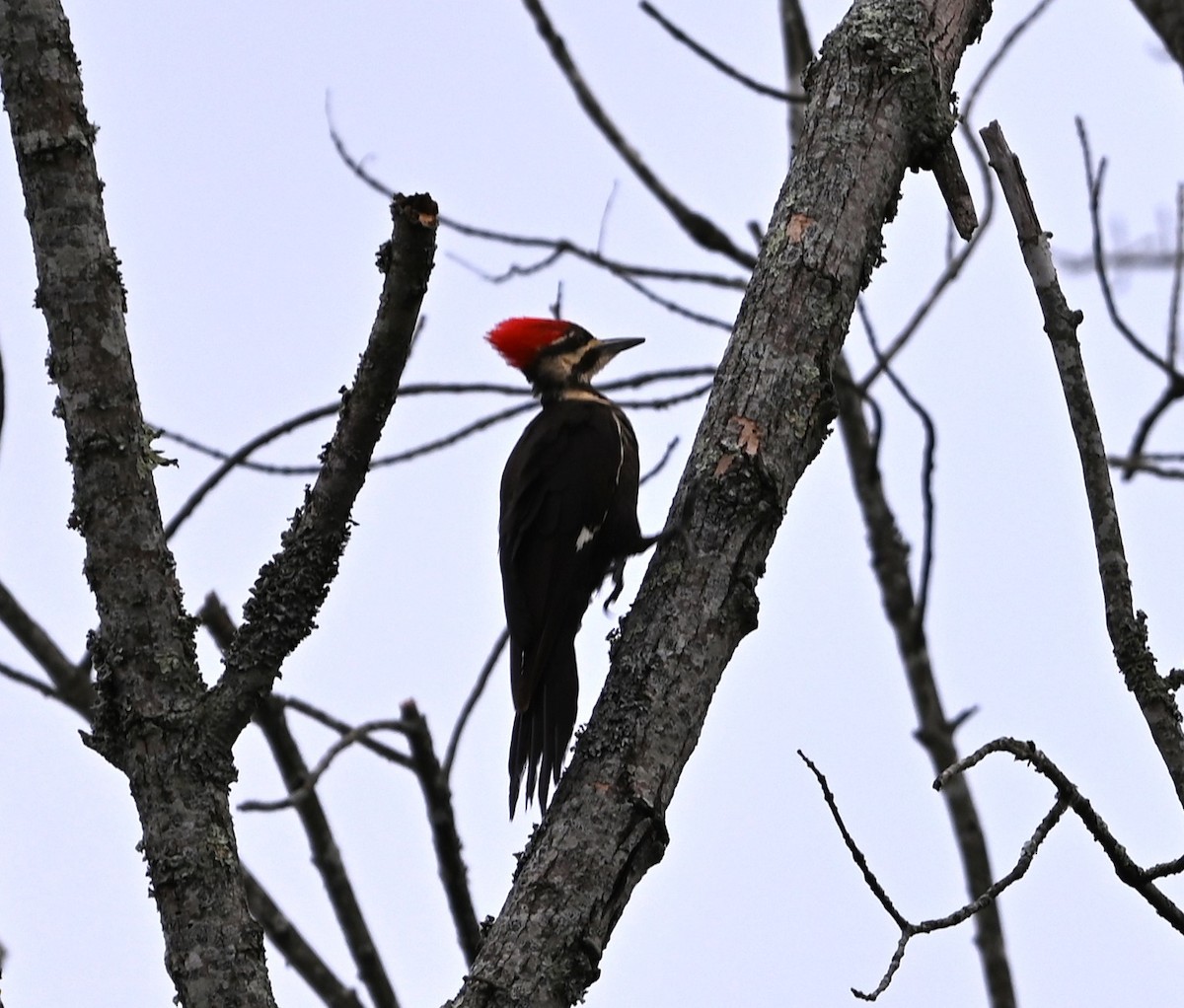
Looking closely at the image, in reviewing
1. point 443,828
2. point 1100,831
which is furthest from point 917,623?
point 1100,831

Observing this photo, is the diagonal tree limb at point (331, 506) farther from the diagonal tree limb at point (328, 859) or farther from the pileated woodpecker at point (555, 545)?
the diagonal tree limb at point (328, 859)

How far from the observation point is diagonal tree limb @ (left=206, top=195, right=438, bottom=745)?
2279 millimetres

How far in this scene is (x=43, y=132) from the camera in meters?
2.43

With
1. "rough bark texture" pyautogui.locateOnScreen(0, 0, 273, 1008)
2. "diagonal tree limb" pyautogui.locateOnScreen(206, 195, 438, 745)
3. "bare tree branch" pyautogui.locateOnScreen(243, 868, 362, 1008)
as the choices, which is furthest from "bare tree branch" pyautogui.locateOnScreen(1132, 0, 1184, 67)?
"bare tree branch" pyautogui.locateOnScreen(243, 868, 362, 1008)

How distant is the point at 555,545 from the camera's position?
12.9 feet

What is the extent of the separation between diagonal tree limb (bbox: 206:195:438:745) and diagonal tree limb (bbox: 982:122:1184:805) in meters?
0.94

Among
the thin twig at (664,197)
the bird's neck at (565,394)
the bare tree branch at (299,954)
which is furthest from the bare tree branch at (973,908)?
the thin twig at (664,197)

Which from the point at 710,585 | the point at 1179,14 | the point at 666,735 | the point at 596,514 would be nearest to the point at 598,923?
the point at 666,735

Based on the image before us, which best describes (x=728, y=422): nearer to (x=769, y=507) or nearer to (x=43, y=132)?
(x=769, y=507)

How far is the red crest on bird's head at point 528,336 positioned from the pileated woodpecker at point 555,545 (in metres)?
0.56

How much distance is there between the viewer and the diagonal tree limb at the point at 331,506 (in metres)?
2.28

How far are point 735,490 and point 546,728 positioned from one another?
1.05 meters

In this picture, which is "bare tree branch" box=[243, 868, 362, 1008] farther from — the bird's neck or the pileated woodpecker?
the bird's neck

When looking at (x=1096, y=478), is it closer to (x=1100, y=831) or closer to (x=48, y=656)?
(x=1100, y=831)
